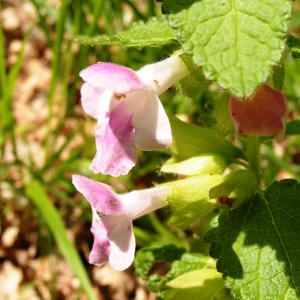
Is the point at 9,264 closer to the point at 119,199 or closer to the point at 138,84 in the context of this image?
the point at 119,199

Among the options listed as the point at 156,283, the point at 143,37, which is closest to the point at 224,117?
the point at 143,37

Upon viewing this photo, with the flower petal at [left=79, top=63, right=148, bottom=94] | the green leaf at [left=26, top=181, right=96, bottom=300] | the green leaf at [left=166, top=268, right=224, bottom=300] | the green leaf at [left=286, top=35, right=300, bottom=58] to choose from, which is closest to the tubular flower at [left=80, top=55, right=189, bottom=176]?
the flower petal at [left=79, top=63, right=148, bottom=94]

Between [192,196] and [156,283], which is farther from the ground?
[192,196]

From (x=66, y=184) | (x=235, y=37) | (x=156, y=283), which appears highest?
(x=235, y=37)

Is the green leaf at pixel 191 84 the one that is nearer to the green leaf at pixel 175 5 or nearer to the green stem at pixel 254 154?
the green leaf at pixel 175 5

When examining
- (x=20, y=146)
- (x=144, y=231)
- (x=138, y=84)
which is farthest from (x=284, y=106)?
(x=20, y=146)

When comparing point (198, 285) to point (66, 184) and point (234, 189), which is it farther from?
point (66, 184)

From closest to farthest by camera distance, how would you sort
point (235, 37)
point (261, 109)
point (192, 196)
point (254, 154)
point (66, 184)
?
1. point (235, 37)
2. point (261, 109)
3. point (192, 196)
4. point (254, 154)
5. point (66, 184)
